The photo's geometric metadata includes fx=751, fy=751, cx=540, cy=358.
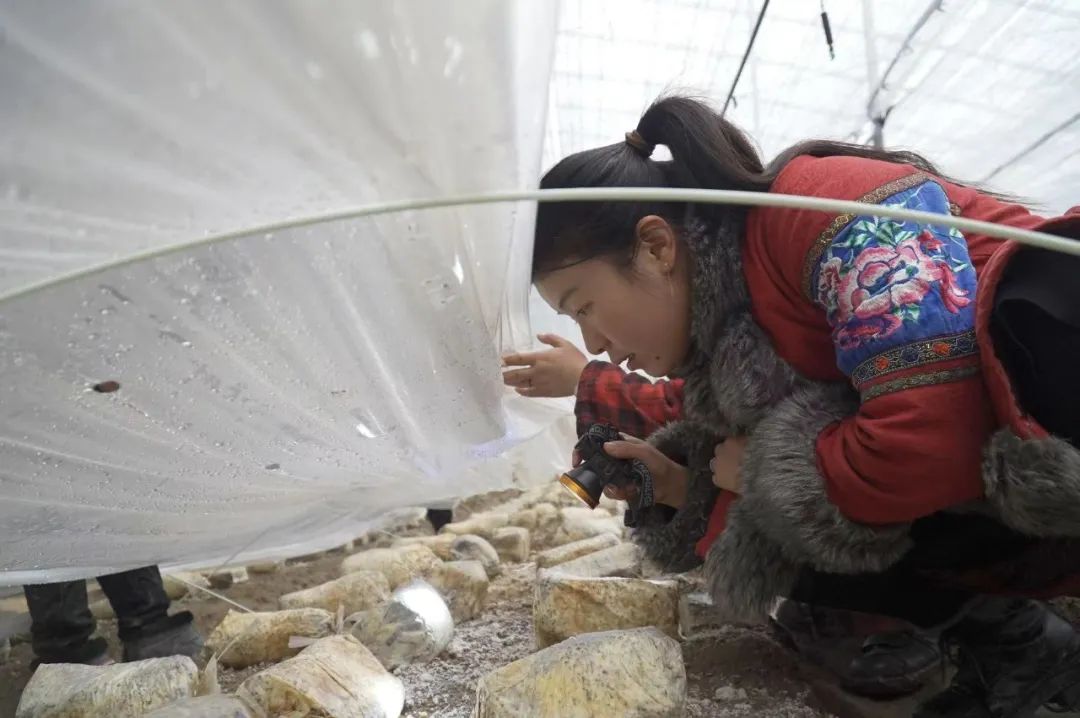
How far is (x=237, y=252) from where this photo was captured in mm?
599

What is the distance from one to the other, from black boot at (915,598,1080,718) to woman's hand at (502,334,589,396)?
23.1 inches

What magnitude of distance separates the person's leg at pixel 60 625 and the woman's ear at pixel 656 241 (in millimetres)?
1010

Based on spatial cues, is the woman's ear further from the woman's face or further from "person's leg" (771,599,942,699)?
"person's leg" (771,599,942,699)

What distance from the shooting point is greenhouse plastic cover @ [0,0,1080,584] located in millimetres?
433

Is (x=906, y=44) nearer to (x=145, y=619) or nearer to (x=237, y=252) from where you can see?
(x=237, y=252)

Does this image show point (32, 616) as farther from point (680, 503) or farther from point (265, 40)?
point (265, 40)

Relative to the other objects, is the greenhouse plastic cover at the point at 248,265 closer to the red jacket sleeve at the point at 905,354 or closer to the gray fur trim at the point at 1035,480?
the red jacket sleeve at the point at 905,354

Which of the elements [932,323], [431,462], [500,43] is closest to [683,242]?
[932,323]

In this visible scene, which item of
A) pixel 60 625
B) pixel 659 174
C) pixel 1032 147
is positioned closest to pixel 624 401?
pixel 659 174

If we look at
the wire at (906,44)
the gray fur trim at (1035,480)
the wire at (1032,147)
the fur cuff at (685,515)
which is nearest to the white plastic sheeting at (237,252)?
the fur cuff at (685,515)

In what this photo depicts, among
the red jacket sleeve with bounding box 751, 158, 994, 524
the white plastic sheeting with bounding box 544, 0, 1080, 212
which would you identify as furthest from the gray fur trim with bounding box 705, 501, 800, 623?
the white plastic sheeting with bounding box 544, 0, 1080, 212

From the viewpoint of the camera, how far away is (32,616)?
1.17 meters

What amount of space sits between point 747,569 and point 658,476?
228 mm

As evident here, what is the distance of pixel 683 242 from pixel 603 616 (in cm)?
45
